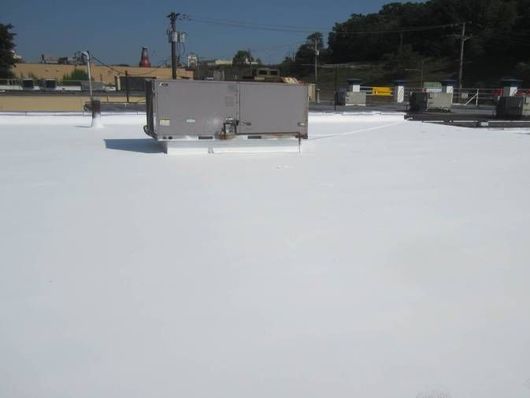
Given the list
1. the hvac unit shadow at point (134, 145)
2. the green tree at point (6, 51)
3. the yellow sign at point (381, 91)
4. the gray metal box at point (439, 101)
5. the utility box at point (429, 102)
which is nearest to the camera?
the hvac unit shadow at point (134, 145)

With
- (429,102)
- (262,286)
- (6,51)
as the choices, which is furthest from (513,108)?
(6,51)

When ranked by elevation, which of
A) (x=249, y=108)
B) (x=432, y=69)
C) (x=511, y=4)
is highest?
(x=511, y=4)

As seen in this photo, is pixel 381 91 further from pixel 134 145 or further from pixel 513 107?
pixel 134 145

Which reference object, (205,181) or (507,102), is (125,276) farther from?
(507,102)

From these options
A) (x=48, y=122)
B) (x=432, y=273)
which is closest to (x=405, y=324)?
(x=432, y=273)

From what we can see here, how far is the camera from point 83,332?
3.08 meters

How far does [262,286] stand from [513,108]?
23039 millimetres

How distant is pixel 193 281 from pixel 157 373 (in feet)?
3.96

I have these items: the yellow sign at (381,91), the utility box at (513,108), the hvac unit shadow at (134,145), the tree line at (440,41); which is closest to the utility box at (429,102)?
the utility box at (513,108)

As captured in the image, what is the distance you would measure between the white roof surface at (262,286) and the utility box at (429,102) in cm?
2082

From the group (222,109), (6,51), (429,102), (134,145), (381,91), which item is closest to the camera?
(222,109)

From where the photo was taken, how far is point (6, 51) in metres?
64.0

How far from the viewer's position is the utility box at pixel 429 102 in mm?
27672

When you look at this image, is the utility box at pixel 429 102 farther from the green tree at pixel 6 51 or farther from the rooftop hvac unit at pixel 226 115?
the green tree at pixel 6 51
